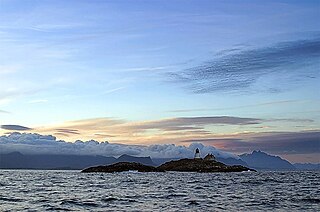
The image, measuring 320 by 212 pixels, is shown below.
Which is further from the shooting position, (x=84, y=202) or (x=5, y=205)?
(x=84, y=202)

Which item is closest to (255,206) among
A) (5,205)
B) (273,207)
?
(273,207)

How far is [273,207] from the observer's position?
132ft

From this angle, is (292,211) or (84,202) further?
(84,202)

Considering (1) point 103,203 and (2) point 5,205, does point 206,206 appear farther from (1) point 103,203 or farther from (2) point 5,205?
(2) point 5,205

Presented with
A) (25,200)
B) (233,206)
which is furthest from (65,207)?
(233,206)

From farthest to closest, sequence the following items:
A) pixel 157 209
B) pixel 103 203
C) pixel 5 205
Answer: pixel 103 203, pixel 5 205, pixel 157 209

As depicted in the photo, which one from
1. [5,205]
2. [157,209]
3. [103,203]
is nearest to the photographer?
[157,209]

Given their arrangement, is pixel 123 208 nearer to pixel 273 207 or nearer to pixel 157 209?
pixel 157 209

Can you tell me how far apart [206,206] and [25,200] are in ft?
61.6

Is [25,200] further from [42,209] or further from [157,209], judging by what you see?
[157,209]

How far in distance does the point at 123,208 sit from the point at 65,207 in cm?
523

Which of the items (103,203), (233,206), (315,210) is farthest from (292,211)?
(103,203)

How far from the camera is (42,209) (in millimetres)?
37719

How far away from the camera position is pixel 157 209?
37.5 m
